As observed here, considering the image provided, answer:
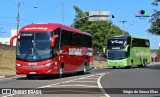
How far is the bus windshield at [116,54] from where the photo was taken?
53844 mm

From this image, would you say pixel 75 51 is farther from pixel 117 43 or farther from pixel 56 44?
pixel 117 43

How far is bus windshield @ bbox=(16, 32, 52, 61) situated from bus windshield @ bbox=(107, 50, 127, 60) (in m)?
26.1

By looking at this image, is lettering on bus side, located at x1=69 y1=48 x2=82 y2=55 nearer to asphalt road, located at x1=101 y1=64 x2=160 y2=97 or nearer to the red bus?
the red bus

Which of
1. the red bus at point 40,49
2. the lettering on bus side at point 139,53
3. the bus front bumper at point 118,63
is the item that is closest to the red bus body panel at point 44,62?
the red bus at point 40,49

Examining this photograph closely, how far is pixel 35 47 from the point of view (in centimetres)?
2852

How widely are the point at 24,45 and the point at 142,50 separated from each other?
112 feet

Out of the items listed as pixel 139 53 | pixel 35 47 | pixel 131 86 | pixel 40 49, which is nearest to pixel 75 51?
pixel 40 49

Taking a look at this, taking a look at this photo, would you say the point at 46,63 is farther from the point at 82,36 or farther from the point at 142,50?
the point at 142,50

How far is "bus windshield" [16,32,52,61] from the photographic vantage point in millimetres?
28484

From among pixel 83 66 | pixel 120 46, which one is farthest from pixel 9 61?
pixel 83 66

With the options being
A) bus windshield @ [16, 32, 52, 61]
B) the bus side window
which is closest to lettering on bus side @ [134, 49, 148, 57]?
the bus side window

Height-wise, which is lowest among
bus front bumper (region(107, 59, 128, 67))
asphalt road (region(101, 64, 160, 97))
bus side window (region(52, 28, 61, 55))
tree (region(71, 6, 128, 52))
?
asphalt road (region(101, 64, 160, 97))

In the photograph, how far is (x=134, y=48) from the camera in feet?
186

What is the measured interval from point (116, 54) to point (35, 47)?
1052 inches
